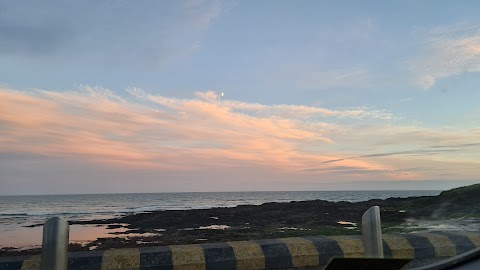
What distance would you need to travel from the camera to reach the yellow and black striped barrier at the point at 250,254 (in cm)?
562

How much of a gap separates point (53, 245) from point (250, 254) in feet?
11.7

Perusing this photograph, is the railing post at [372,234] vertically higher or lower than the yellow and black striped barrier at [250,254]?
higher

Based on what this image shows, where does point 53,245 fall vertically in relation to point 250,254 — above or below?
above

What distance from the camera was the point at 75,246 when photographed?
21.2 metres

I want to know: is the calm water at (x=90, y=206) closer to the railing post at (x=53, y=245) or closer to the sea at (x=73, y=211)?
the sea at (x=73, y=211)

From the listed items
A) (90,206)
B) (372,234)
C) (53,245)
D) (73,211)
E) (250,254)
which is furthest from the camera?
(90,206)

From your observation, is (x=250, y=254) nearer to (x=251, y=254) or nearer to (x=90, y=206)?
(x=251, y=254)

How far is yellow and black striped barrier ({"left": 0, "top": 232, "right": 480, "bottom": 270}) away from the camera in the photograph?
18.5 ft

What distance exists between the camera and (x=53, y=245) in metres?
2.94

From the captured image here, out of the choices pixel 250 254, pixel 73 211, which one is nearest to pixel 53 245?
pixel 250 254

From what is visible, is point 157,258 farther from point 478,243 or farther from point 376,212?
point 478,243

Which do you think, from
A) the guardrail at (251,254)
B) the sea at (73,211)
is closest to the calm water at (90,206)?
the sea at (73,211)

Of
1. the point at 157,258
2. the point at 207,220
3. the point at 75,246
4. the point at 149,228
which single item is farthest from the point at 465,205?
the point at 157,258

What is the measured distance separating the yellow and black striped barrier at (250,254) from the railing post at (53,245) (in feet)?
9.19
